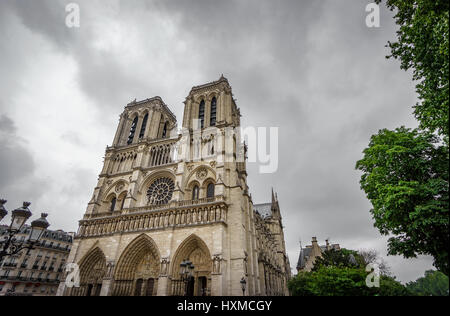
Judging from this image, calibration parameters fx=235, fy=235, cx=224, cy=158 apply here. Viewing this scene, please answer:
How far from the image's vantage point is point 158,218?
19375 mm

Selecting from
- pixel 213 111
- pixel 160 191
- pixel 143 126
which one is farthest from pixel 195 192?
pixel 143 126

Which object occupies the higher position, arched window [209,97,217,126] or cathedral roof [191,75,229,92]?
cathedral roof [191,75,229,92]

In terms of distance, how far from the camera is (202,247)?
1756cm

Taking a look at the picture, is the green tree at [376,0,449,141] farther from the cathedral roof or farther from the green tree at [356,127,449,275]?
the cathedral roof

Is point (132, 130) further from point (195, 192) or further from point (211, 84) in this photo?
point (195, 192)

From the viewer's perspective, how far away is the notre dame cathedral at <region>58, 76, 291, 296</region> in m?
16.9

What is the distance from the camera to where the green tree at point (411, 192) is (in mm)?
7953

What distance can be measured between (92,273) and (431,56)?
25702 mm

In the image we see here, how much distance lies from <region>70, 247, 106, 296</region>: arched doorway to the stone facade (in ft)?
34.1

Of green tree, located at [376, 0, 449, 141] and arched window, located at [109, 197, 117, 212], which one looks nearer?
green tree, located at [376, 0, 449, 141]

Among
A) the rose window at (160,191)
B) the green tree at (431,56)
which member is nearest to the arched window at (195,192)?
the rose window at (160,191)

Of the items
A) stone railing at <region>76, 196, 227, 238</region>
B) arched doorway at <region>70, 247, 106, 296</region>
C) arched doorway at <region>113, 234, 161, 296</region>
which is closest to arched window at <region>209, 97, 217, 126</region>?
stone railing at <region>76, 196, 227, 238</region>

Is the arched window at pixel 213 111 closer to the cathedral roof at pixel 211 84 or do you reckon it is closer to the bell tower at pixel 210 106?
the bell tower at pixel 210 106
